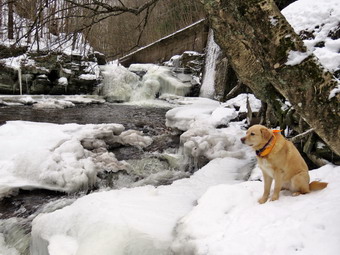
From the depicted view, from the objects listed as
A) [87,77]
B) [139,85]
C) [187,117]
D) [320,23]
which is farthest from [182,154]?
[139,85]

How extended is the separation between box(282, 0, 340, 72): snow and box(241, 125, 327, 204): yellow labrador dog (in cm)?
229

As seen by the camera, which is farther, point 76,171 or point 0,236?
point 76,171

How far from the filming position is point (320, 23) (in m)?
4.97

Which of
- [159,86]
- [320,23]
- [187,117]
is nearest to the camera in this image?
[320,23]

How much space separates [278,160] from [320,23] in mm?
3618

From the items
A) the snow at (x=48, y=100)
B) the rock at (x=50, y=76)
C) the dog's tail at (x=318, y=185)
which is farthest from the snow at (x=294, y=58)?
the rock at (x=50, y=76)

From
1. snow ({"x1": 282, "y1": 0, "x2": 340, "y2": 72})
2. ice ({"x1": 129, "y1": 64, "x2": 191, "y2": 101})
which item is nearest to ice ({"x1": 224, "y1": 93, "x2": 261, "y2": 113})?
snow ({"x1": 282, "y1": 0, "x2": 340, "y2": 72})

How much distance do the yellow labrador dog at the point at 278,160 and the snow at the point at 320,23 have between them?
2292 mm

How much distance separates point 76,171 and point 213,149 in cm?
303

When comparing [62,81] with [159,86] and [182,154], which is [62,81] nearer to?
[159,86]

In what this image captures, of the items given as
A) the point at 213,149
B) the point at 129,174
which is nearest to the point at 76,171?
the point at 129,174

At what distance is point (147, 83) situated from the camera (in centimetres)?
1554

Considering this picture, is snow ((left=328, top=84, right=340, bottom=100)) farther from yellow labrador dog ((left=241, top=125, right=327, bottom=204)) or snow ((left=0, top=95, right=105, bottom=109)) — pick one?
snow ((left=0, top=95, right=105, bottom=109))

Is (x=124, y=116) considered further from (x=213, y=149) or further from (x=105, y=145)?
(x=213, y=149)
